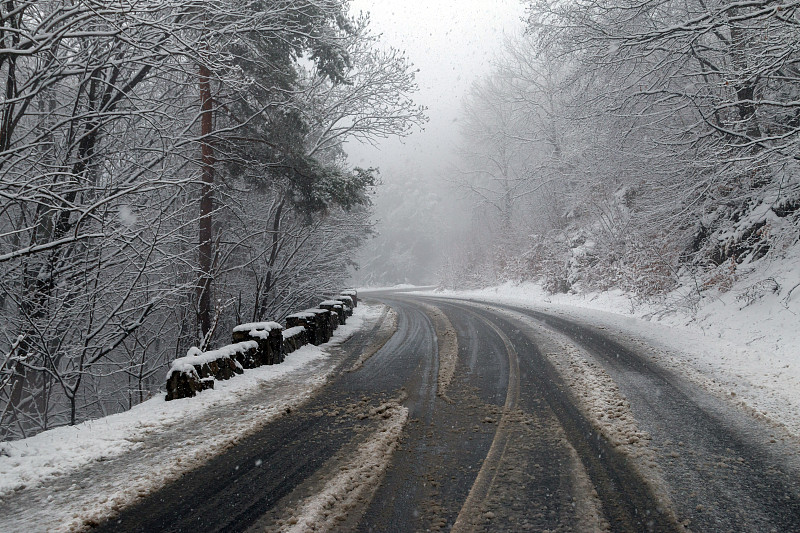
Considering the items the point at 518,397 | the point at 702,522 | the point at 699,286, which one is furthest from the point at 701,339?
the point at 702,522

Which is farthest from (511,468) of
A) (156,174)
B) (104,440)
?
(156,174)

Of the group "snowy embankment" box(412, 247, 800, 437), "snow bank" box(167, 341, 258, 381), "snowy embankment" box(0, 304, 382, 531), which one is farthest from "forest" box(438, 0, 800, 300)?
"snow bank" box(167, 341, 258, 381)

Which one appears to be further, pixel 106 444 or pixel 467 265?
pixel 467 265

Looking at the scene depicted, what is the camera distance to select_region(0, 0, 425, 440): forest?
208 inches

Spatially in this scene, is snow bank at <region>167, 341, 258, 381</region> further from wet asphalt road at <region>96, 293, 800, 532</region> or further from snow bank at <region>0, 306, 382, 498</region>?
wet asphalt road at <region>96, 293, 800, 532</region>

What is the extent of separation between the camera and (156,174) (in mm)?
7480

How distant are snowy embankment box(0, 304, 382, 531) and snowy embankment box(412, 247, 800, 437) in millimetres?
5392

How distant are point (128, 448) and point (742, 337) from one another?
984 centimetres

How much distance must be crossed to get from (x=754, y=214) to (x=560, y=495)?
10.8 metres

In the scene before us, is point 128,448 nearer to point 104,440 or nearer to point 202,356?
point 104,440

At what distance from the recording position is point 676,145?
1012 cm

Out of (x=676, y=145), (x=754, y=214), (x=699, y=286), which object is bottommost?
(x=699, y=286)

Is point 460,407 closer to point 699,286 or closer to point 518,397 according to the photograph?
point 518,397

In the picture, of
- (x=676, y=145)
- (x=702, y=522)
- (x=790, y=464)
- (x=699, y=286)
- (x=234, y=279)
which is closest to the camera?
(x=702, y=522)
